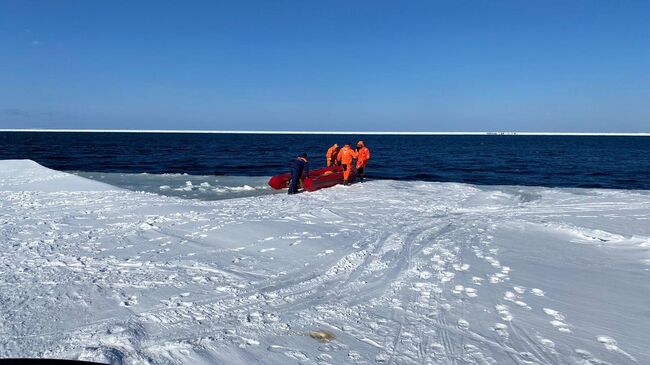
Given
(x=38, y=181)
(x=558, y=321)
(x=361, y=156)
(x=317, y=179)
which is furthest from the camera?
(x=361, y=156)

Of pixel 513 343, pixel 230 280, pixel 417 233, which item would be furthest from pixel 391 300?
pixel 417 233

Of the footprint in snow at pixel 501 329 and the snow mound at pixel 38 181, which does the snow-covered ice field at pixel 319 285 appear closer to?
the footprint in snow at pixel 501 329

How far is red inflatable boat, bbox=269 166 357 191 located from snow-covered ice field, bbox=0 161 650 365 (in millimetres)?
2898

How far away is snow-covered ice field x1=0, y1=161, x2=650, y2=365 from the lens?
11.2 ft

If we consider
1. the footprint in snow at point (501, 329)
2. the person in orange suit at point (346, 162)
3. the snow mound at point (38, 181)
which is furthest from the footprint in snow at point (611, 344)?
the snow mound at point (38, 181)

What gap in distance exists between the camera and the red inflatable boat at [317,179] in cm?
1252

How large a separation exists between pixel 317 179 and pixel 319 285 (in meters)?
7.85

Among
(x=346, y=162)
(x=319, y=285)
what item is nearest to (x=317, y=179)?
(x=346, y=162)

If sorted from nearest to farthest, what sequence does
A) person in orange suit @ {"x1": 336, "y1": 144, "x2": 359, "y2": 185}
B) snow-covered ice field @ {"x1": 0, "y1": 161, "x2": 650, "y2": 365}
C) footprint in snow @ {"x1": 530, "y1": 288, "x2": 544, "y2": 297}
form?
snow-covered ice field @ {"x1": 0, "y1": 161, "x2": 650, "y2": 365} < footprint in snow @ {"x1": 530, "y1": 288, "x2": 544, "y2": 297} < person in orange suit @ {"x1": 336, "y1": 144, "x2": 359, "y2": 185}

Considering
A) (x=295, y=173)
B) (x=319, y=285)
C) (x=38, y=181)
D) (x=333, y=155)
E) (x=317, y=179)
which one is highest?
(x=333, y=155)

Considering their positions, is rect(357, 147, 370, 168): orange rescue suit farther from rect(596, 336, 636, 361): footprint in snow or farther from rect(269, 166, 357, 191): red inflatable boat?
rect(596, 336, 636, 361): footprint in snow

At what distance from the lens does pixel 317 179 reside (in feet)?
41.6

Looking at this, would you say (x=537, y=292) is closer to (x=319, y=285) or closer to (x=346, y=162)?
(x=319, y=285)

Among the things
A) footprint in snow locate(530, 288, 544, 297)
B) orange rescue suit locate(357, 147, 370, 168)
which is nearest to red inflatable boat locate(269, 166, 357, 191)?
orange rescue suit locate(357, 147, 370, 168)
